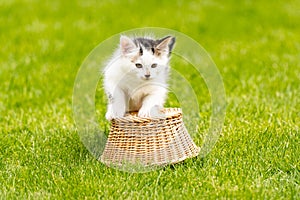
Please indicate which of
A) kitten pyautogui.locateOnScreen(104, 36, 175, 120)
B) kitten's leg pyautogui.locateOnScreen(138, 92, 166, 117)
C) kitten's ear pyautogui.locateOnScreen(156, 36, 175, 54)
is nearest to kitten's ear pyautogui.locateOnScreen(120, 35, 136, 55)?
kitten pyautogui.locateOnScreen(104, 36, 175, 120)

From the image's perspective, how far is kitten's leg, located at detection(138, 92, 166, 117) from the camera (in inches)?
141

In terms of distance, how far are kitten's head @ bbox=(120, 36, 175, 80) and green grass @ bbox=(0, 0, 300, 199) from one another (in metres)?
0.61

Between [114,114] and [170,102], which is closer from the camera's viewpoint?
A: [114,114]

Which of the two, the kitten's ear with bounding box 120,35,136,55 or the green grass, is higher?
the kitten's ear with bounding box 120,35,136,55

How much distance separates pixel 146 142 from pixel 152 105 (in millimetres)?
236

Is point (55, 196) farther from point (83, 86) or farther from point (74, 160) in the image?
point (83, 86)

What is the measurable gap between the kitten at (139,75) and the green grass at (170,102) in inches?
16.4

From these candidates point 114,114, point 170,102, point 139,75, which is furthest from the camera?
point 170,102

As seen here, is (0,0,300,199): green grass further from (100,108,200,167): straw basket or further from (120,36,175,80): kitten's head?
(120,36,175,80): kitten's head

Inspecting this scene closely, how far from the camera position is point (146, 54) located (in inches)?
138

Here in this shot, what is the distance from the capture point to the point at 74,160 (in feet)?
12.4

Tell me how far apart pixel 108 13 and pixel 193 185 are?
5371 mm

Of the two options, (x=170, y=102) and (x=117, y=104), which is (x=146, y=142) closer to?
(x=117, y=104)

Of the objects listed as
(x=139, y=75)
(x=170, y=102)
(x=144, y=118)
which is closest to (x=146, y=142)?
(x=144, y=118)
